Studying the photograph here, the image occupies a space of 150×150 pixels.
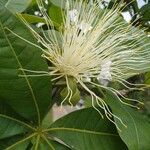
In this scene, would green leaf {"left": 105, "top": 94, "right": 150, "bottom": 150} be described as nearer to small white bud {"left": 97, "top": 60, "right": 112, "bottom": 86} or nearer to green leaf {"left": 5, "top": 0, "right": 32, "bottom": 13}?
small white bud {"left": 97, "top": 60, "right": 112, "bottom": 86}

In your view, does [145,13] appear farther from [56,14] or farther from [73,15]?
[73,15]

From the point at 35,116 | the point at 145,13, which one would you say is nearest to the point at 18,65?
the point at 35,116

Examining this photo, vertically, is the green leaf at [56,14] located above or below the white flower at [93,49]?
above

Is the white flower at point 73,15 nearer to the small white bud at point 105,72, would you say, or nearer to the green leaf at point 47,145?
the small white bud at point 105,72

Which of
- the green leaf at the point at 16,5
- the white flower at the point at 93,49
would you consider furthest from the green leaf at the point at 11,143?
the green leaf at the point at 16,5

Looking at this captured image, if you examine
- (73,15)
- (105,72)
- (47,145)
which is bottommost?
(47,145)

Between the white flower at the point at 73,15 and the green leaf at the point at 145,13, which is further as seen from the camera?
the green leaf at the point at 145,13
